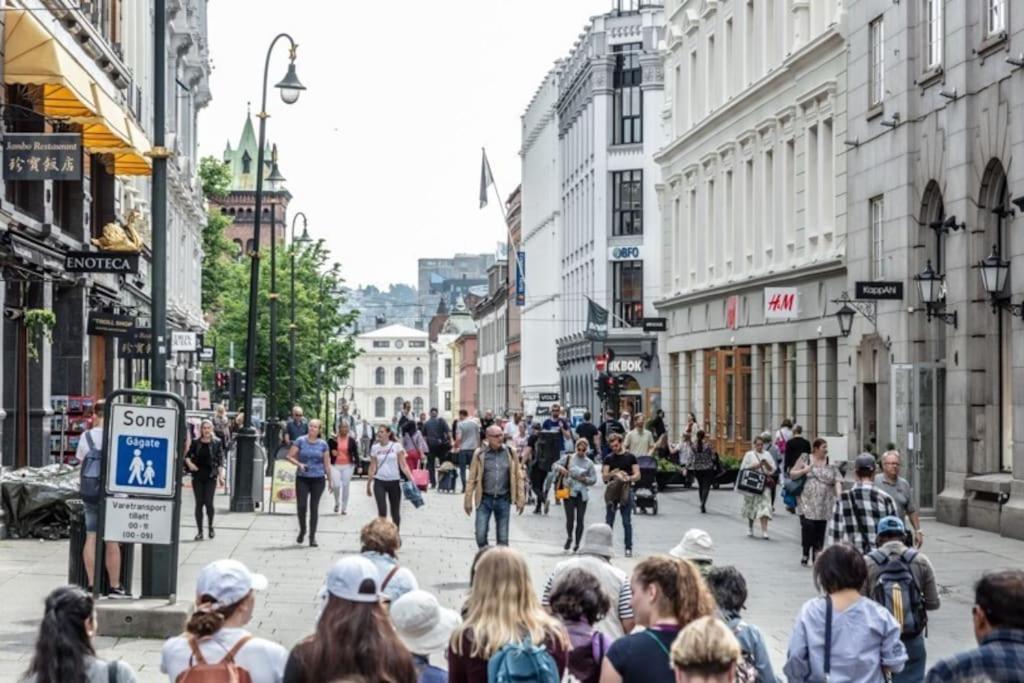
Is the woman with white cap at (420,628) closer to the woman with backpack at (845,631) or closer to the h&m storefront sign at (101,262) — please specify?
the woman with backpack at (845,631)

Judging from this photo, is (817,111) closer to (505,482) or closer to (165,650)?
(505,482)

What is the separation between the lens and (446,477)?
40.8 metres

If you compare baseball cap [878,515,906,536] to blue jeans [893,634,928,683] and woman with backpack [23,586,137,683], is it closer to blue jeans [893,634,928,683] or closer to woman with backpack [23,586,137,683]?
blue jeans [893,634,928,683]

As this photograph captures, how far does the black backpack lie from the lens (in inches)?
Result: 425

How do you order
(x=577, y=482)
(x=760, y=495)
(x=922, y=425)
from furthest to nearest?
(x=922, y=425), (x=760, y=495), (x=577, y=482)

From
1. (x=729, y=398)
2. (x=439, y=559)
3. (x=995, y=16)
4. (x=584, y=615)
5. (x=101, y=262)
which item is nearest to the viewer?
(x=584, y=615)

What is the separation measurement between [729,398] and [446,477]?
10.9 m

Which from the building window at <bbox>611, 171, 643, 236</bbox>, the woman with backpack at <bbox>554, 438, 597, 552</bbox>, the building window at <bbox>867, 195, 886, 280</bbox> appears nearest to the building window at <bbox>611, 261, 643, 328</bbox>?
the building window at <bbox>611, 171, 643, 236</bbox>

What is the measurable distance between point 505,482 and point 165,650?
14081 millimetres

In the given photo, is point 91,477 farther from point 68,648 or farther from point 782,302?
point 782,302

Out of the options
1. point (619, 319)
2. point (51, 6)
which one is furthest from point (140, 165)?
point (619, 319)

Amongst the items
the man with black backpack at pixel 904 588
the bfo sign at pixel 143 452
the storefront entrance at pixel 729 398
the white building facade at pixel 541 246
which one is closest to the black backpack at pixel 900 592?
the man with black backpack at pixel 904 588

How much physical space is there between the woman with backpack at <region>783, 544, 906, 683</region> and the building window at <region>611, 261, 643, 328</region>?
68932mm

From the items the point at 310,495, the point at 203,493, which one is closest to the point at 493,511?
the point at 310,495
